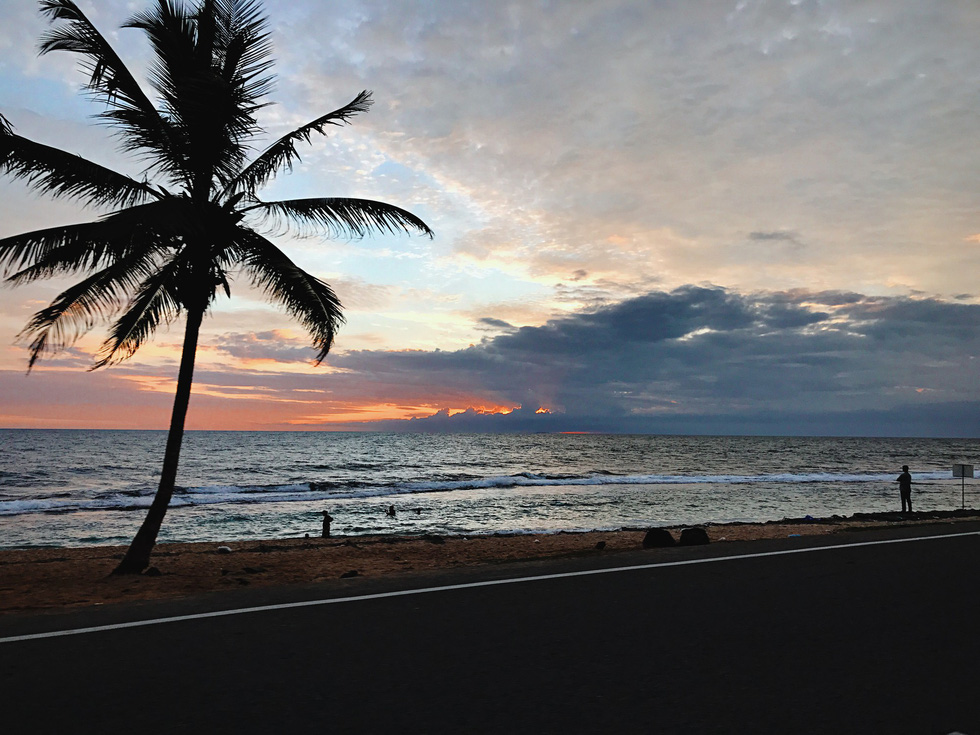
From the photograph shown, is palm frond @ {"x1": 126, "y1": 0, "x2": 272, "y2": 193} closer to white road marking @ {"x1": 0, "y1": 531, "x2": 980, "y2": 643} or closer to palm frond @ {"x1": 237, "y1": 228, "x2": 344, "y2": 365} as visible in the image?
palm frond @ {"x1": 237, "y1": 228, "x2": 344, "y2": 365}

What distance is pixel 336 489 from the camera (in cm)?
4300

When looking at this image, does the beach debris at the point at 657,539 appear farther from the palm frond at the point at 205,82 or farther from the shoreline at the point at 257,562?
the palm frond at the point at 205,82

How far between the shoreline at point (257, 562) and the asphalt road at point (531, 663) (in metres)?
2.33

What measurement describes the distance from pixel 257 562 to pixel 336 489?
29547 mm

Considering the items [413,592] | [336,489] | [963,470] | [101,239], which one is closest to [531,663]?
[413,592]

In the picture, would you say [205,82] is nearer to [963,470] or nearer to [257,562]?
[257,562]

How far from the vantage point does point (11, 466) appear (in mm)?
56562

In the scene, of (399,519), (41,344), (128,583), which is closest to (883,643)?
(128,583)

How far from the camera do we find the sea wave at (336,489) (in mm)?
33219

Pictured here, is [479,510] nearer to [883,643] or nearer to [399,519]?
[399,519]

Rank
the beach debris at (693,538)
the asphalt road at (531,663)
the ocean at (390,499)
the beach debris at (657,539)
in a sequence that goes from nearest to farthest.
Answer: the asphalt road at (531,663), the beach debris at (657,539), the beach debris at (693,538), the ocean at (390,499)

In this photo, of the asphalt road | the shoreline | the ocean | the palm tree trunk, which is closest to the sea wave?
the ocean

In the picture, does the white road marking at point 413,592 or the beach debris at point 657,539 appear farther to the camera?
the beach debris at point 657,539

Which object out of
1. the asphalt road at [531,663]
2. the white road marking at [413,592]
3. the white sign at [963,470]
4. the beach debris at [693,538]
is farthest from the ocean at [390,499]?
the asphalt road at [531,663]
